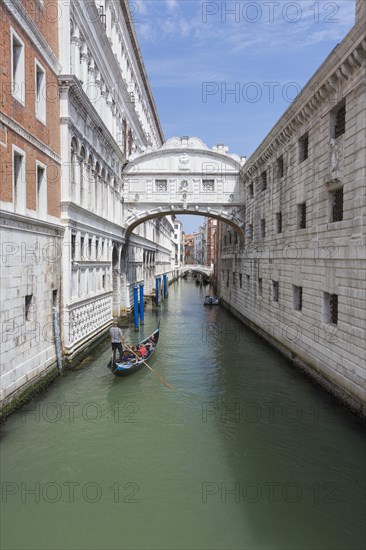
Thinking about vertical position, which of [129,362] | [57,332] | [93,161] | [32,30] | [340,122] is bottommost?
[129,362]

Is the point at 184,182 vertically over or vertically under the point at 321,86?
under

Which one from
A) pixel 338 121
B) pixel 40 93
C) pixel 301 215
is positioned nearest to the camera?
pixel 338 121

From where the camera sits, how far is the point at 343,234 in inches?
336

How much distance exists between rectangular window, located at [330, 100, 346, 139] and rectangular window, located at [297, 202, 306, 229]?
7.38 ft

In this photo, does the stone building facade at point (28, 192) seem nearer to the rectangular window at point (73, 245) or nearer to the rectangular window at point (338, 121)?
the rectangular window at point (73, 245)

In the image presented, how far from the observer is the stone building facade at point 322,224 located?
7.87 m

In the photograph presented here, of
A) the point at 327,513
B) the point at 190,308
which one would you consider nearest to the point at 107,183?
the point at 190,308

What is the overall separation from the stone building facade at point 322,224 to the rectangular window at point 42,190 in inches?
248

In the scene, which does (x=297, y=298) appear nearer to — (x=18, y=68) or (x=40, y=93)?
(x=40, y=93)

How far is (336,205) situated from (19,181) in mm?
6571

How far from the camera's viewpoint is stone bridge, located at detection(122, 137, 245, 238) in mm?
19250

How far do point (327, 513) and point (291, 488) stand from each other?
0.63 metres

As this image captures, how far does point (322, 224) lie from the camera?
971 centimetres

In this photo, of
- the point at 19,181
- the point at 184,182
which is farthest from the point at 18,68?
the point at 184,182
